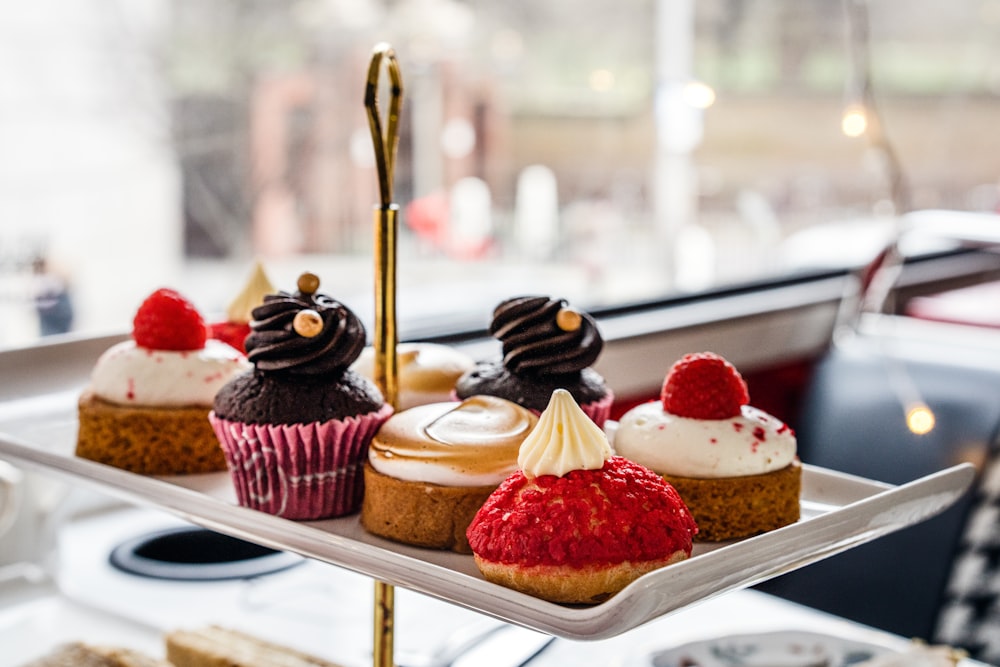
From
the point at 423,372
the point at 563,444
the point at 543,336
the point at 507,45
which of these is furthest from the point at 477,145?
the point at 563,444

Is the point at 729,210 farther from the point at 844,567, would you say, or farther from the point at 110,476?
the point at 110,476

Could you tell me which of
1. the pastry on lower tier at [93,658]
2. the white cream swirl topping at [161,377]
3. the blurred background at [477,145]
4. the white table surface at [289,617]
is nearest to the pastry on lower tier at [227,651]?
the pastry on lower tier at [93,658]

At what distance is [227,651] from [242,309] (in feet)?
1.08

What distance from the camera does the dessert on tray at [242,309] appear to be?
115cm

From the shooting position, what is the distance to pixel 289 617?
1302 mm

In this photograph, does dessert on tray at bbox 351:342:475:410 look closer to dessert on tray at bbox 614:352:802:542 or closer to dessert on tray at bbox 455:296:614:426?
dessert on tray at bbox 455:296:614:426

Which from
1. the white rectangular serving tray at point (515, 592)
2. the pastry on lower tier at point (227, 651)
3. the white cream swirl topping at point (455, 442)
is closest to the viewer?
the white rectangular serving tray at point (515, 592)

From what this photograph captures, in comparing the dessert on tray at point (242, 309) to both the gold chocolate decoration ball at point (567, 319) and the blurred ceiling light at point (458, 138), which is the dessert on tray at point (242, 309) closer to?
the gold chocolate decoration ball at point (567, 319)

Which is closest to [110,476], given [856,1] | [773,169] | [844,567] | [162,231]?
[162,231]

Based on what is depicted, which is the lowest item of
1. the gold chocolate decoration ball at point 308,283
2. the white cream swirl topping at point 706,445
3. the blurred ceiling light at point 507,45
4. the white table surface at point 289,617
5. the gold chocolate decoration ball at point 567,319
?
the white table surface at point 289,617

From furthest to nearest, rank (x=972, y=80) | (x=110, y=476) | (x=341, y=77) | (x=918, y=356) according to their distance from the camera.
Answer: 1. (x=972, y=80)
2. (x=918, y=356)
3. (x=341, y=77)
4. (x=110, y=476)

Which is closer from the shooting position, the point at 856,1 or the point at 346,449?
the point at 346,449

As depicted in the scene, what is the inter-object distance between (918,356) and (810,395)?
0.79 feet

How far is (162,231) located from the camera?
5.92 ft
